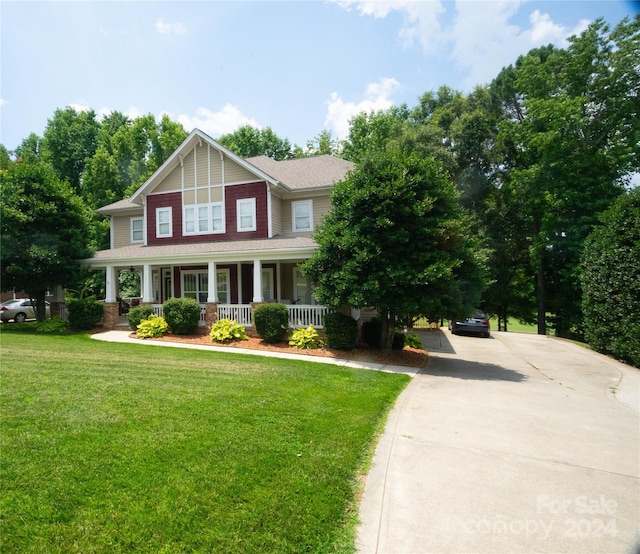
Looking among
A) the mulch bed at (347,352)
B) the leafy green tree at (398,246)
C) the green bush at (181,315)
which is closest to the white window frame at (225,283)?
the green bush at (181,315)

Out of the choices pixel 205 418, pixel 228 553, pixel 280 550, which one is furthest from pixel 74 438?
pixel 280 550

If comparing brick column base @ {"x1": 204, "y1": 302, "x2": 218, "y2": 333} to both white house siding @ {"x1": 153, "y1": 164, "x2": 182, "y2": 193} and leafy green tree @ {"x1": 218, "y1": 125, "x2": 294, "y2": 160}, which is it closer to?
white house siding @ {"x1": 153, "y1": 164, "x2": 182, "y2": 193}

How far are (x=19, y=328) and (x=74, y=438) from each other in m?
15.5

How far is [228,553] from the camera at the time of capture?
2.50 metres

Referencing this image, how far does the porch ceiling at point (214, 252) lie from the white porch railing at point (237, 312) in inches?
74.4

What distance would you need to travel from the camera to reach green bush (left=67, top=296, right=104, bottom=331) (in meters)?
14.6

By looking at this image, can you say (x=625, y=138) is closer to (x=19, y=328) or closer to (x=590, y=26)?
(x=590, y=26)

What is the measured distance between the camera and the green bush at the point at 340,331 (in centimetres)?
1130

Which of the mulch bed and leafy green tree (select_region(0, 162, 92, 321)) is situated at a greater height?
leafy green tree (select_region(0, 162, 92, 321))

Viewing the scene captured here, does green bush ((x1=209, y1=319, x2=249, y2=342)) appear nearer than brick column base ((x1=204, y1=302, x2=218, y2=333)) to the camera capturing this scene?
Yes

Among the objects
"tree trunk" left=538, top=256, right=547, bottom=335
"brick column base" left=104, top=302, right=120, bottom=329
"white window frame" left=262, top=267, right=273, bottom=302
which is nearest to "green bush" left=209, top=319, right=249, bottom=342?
"white window frame" left=262, top=267, right=273, bottom=302

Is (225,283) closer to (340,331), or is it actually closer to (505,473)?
(340,331)

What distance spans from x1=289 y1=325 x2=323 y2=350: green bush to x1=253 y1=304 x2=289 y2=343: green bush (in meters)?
0.53

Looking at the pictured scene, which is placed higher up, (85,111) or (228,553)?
(85,111)
